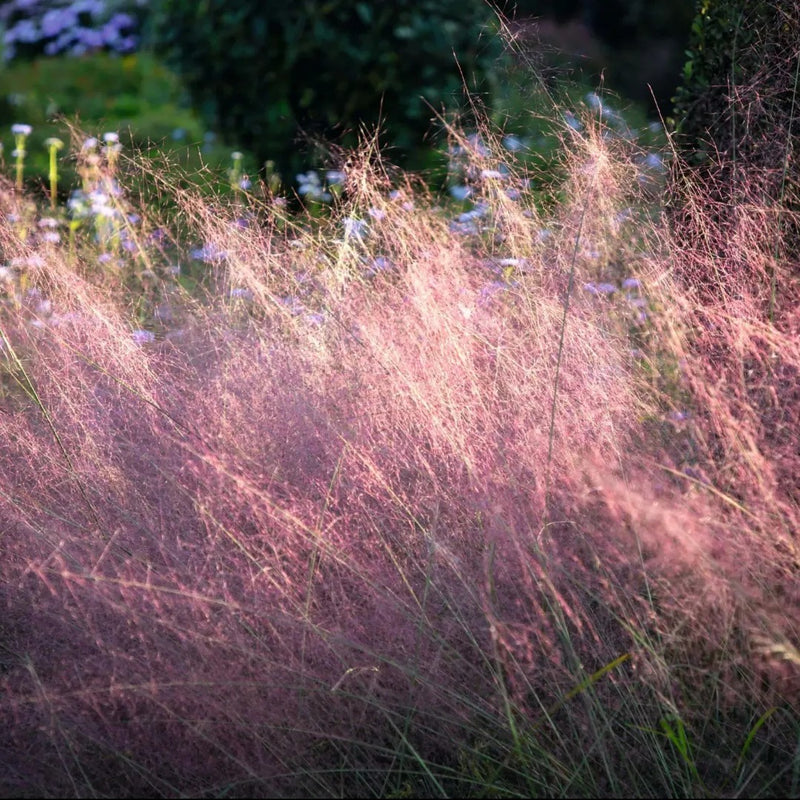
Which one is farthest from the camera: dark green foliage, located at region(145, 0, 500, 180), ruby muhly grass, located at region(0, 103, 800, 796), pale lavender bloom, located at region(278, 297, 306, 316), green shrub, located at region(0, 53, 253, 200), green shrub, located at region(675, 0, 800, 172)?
green shrub, located at region(0, 53, 253, 200)

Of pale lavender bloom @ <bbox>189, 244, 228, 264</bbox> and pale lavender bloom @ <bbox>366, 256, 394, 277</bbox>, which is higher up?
pale lavender bloom @ <bbox>189, 244, 228, 264</bbox>

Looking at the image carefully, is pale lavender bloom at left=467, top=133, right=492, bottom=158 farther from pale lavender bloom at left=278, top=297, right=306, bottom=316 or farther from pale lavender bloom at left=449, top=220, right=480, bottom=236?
pale lavender bloom at left=278, top=297, right=306, bottom=316

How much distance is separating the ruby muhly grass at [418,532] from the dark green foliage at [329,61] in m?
2.50

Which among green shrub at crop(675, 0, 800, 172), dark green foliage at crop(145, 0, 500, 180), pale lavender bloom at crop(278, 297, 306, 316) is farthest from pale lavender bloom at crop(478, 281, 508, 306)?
dark green foliage at crop(145, 0, 500, 180)

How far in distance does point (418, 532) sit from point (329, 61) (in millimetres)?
3628

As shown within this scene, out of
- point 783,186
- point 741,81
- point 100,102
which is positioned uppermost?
point 741,81

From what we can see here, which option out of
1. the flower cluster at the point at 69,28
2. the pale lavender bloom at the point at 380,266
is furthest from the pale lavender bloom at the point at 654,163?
the flower cluster at the point at 69,28

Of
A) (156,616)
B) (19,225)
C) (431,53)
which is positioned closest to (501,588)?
(156,616)

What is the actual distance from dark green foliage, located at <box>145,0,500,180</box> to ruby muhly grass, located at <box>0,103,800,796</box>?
250 centimetres

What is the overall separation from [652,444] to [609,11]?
27.0 ft

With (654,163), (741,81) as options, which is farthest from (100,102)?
(741,81)

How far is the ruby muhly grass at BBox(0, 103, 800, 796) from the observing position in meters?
1.65

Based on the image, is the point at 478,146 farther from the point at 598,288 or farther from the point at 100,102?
the point at 100,102

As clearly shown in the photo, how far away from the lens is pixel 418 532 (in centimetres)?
203
